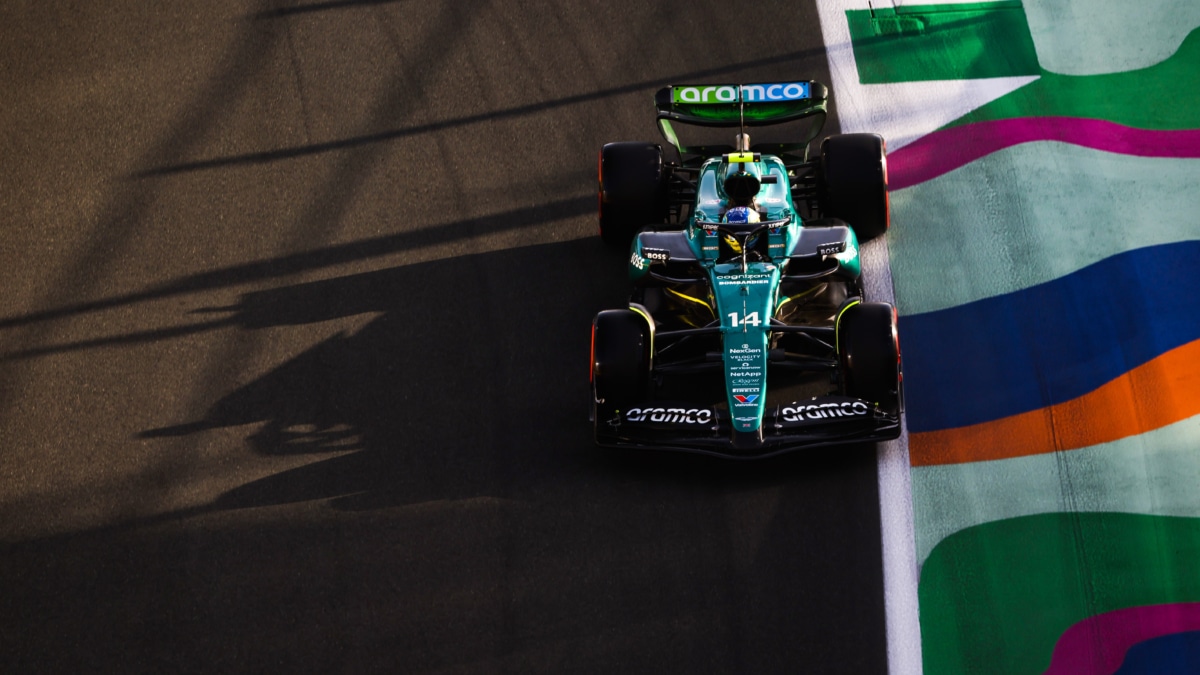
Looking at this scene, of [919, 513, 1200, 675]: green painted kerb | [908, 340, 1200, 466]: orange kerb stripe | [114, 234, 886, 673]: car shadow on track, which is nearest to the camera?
[919, 513, 1200, 675]: green painted kerb

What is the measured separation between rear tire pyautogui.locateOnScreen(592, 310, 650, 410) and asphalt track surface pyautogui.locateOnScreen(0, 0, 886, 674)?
65 cm

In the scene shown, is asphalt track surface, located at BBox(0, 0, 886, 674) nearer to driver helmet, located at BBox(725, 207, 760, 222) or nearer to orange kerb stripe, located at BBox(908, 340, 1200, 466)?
orange kerb stripe, located at BBox(908, 340, 1200, 466)

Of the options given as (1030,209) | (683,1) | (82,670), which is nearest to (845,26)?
(683,1)

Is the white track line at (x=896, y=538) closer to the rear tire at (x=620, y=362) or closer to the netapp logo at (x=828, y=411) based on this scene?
the netapp logo at (x=828, y=411)

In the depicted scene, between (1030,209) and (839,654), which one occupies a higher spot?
(1030,209)

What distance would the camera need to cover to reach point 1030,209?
35.8 feet

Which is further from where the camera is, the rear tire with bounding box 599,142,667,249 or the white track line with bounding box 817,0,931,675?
the rear tire with bounding box 599,142,667,249

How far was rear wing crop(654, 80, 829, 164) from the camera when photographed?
1034cm

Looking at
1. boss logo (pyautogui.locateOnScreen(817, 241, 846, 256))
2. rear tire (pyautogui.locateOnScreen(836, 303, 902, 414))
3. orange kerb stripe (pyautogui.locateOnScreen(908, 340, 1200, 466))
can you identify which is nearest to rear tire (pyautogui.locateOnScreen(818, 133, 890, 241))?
boss logo (pyautogui.locateOnScreen(817, 241, 846, 256))

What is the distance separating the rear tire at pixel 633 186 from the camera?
34.3 feet

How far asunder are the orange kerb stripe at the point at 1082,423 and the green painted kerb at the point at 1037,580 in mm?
580

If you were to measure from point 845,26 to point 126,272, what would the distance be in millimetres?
6600

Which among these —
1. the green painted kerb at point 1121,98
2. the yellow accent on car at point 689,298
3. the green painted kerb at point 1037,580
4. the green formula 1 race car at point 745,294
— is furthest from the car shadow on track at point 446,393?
the green painted kerb at point 1121,98

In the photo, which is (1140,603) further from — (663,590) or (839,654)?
(663,590)
